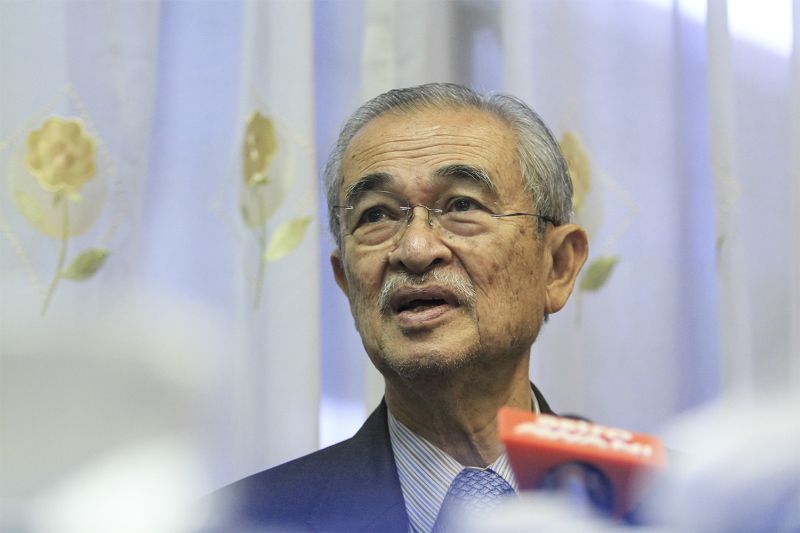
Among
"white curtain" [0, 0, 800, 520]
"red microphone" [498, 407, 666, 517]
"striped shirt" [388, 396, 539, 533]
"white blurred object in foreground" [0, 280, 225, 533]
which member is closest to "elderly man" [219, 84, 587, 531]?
"striped shirt" [388, 396, 539, 533]

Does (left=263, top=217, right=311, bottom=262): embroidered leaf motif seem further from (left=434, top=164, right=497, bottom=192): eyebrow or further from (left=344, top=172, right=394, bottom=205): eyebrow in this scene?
(left=434, top=164, right=497, bottom=192): eyebrow

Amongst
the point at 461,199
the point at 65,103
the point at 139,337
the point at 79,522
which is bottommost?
the point at 79,522

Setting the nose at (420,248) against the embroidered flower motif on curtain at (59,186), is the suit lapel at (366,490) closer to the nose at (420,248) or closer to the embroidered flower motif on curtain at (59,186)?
the nose at (420,248)

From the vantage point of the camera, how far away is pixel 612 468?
802 mm

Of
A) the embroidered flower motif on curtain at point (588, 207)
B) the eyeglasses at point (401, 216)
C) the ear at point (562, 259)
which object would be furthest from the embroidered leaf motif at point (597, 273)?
the eyeglasses at point (401, 216)

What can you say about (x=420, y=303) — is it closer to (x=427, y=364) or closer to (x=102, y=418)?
(x=427, y=364)

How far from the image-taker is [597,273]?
1897 millimetres

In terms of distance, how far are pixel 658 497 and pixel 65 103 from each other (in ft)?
3.77

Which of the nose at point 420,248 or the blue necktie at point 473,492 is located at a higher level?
the nose at point 420,248

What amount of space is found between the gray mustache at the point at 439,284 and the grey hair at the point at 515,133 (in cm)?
16

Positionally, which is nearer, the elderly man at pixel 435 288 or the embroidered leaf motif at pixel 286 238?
the elderly man at pixel 435 288

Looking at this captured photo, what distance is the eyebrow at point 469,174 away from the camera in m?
1.33

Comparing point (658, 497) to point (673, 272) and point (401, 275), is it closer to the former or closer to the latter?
point (401, 275)

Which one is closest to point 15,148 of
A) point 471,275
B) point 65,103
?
point 65,103
